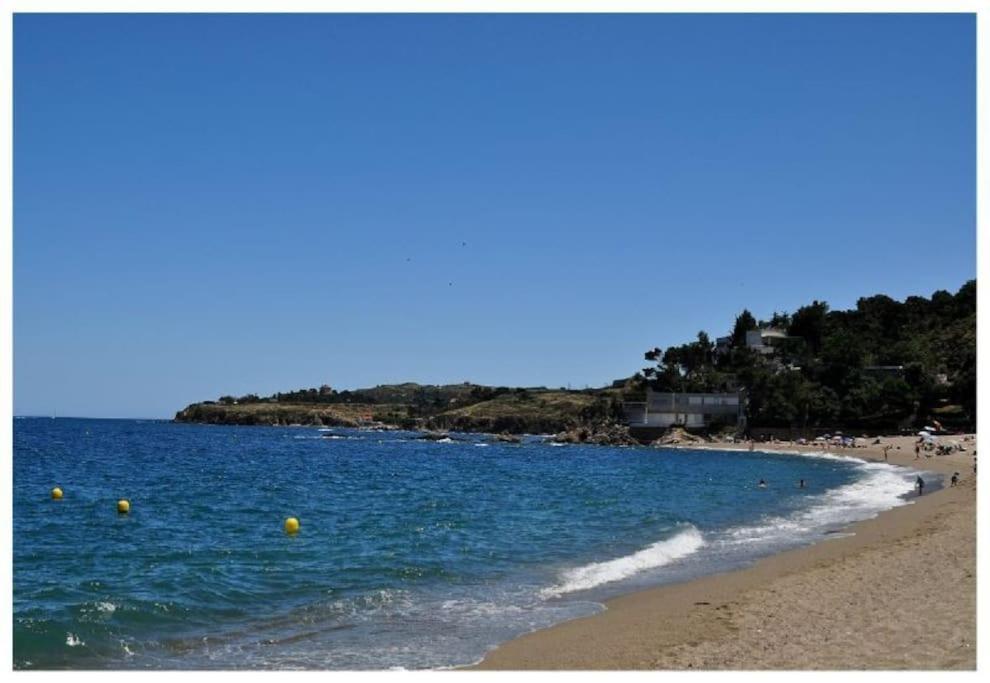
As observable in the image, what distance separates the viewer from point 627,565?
21.1 metres

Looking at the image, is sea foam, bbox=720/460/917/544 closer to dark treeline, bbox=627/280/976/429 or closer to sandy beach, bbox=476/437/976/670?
sandy beach, bbox=476/437/976/670

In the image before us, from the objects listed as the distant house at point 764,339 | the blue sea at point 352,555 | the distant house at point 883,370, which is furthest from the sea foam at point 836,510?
the distant house at point 764,339

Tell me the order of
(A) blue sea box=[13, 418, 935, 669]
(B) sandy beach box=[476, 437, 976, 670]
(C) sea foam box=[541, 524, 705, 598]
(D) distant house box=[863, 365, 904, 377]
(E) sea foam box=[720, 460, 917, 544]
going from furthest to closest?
(D) distant house box=[863, 365, 904, 377], (E) sea foam box=[720, 460, 917, 544], (C) sea foam box=[541, 524, 705, 598], (A) blue sea box=[13, 418, 935, 669], (B) sandy beach box=[476, 437, 976, 670]

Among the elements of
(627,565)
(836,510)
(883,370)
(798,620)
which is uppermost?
(883,370)

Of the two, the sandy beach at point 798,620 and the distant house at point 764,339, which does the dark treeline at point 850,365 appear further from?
the sandy beach at point 798,620

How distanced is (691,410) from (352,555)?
95.8m

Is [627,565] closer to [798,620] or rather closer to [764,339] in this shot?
[798,620]

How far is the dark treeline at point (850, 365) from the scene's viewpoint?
94375 millimetres

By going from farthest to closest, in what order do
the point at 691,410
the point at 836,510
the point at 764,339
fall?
the point at 764,339 < the point at 691,410 < the point at 836,510

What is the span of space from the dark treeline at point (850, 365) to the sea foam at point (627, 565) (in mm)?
74637

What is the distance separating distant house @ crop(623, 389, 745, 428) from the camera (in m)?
112

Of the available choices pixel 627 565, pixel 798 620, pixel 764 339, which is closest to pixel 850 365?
pixel 764 339

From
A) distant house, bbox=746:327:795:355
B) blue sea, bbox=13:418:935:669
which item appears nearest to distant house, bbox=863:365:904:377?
distant house, bbox=746:327:795:355

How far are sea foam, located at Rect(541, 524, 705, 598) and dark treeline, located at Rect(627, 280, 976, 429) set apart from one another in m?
74.6
